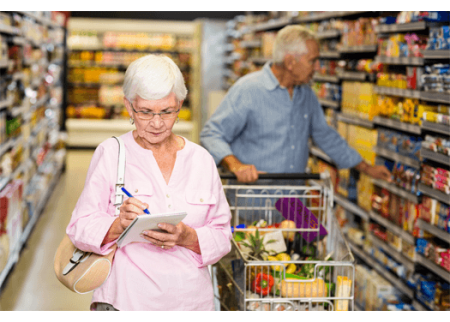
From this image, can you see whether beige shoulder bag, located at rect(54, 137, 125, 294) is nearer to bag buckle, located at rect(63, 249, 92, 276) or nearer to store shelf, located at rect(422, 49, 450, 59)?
bag buckle, located at rect(63, 249, 92, 276)

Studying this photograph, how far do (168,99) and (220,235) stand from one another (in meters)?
0.46

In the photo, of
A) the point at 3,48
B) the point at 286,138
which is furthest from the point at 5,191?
the point at 286,138

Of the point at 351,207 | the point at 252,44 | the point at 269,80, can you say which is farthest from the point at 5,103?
the point at 252,44

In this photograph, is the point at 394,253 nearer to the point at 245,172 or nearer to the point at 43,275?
the point at 245,172

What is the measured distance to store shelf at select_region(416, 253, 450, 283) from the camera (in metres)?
3.43

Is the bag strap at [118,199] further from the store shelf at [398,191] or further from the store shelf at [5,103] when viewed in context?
the store shelf at [5,103]

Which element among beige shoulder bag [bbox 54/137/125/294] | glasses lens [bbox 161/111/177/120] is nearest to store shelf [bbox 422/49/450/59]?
glasses lens [bbox 161/111/177/120]

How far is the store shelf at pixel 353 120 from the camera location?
4.71 metres

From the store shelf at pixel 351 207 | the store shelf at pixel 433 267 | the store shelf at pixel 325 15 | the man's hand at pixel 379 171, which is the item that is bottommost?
the store shelf at pixel 433 267

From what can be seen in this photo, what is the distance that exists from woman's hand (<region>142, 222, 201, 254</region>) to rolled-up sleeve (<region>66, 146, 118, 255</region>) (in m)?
0.14

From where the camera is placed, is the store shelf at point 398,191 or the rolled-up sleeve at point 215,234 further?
the store shelf at point 398,191

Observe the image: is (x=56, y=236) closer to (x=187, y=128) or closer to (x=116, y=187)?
(x=116, y=187)

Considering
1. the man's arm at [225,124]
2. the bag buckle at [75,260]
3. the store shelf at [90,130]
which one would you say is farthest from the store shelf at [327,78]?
the store shelf at [90,130]

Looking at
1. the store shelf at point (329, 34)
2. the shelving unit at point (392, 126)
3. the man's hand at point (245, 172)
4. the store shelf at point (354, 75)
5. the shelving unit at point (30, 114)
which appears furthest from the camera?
the store shelf at point (329, 34)
